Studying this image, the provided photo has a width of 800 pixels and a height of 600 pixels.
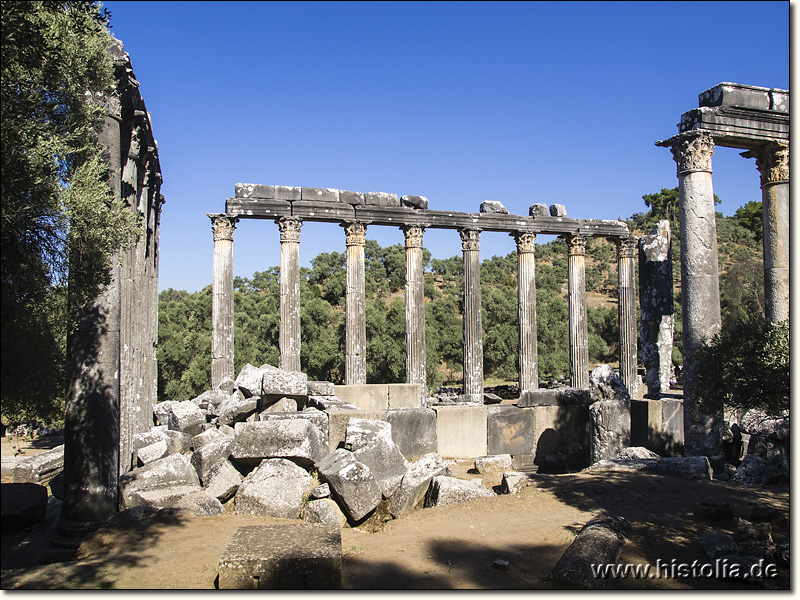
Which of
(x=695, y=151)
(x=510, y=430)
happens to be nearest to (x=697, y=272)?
(x=695, y=151)

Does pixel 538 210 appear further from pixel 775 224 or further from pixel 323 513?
pixel 323 513

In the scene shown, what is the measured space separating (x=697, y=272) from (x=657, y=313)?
752cm

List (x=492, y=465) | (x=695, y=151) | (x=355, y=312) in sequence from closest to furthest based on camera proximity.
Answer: (x=492, y=465) < (x=695, y=151) < (x=355, y=312)

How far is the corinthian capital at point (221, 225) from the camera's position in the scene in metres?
18.8

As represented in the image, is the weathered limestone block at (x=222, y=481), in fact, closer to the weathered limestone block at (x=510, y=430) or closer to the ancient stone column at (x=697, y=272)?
the weathered limestone block at (x=510, y=430)

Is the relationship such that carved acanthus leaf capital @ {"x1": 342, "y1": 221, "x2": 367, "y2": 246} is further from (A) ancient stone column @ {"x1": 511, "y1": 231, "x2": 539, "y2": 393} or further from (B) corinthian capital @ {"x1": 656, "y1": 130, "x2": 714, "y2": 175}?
(B) corinthian capital @ {"x1": 656, "y1": 130, "x2": 714, "y2": 175}

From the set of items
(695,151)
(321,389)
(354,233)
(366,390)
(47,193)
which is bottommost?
(366,390)

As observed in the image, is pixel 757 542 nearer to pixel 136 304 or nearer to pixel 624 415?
pixel 624 415

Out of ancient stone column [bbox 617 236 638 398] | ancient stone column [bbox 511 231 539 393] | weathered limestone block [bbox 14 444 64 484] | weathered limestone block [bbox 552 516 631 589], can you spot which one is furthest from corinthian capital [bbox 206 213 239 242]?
weathered limestone block [bbox 552 516 631 589]

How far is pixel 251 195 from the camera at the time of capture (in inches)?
747

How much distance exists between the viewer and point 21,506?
9141mm

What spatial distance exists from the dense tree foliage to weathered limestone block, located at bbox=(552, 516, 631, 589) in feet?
17.7

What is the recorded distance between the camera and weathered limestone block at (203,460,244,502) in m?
9.80

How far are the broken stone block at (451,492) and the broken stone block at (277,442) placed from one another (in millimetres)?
2042
